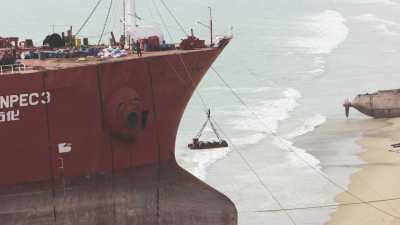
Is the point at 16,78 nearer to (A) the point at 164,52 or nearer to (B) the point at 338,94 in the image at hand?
(A) the point at 164,52

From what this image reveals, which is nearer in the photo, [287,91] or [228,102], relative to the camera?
[228,102]

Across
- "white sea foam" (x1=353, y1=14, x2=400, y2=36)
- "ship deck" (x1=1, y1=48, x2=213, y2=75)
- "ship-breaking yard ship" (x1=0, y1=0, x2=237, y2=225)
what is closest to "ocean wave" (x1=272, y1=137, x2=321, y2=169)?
"ship-breaking yard ship" (x1=0, y1=0, x2=237, y2=225)

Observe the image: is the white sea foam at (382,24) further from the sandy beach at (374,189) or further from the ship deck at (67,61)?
the ship deck at (67,61)

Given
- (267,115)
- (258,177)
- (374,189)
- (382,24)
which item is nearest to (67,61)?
(258,177)

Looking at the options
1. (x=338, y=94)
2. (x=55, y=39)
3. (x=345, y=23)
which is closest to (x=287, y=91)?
(x=338, y=94)

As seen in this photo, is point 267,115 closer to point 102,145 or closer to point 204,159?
point 204,159

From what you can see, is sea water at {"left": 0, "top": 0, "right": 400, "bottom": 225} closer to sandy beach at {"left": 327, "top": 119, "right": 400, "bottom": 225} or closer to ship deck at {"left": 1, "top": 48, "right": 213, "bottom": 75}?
sandy beach at {"left": 327, "top": 119, "right": 400, "bottom": 225}
